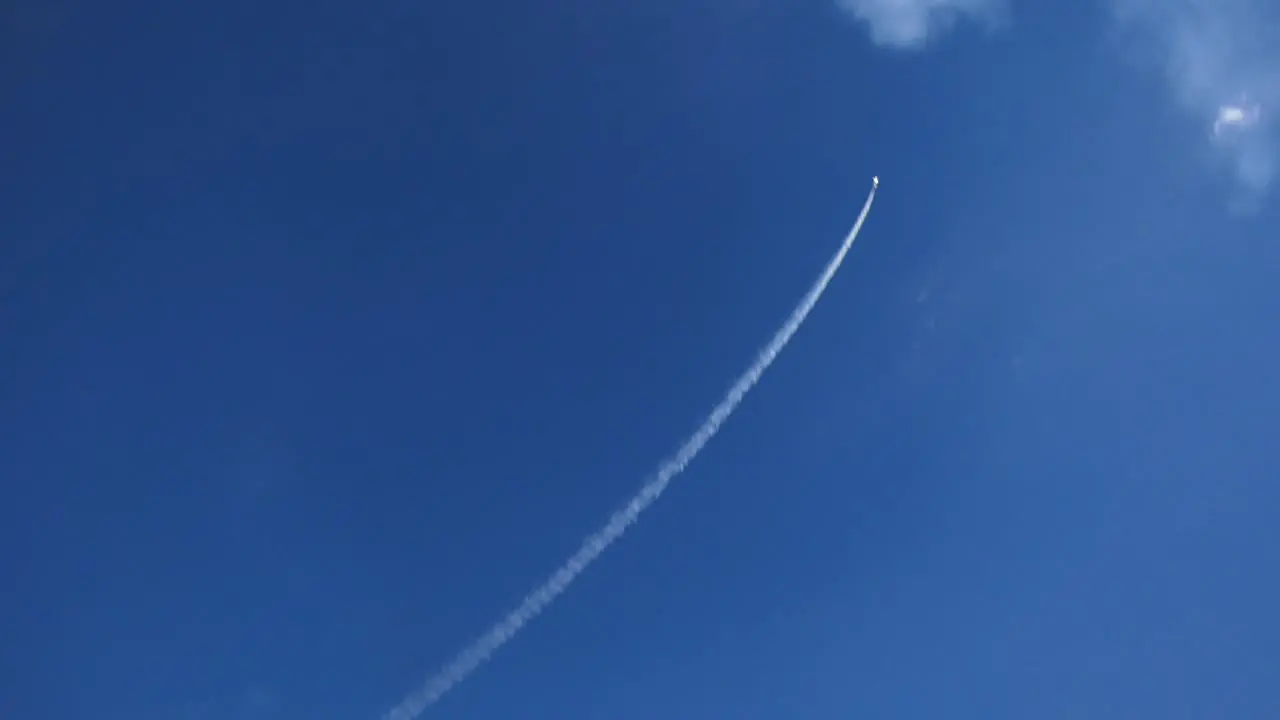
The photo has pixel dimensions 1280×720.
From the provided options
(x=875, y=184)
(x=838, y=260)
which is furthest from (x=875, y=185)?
(x=838, y=260)

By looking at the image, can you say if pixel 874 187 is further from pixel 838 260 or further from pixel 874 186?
pixel 838 260

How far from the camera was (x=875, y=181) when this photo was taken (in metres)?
50.8

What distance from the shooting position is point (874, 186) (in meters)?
50.7

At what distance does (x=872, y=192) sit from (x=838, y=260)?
5.18 m

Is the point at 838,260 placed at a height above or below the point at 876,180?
below

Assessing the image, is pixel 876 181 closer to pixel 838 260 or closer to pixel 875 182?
pixel 875 182

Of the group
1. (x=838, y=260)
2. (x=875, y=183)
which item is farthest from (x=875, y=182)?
(x=838, y=260)

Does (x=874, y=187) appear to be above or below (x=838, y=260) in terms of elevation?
above

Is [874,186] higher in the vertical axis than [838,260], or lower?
higher

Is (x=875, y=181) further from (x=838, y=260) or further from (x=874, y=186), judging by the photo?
(x=838, y=260)

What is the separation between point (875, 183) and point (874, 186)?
0.95ft

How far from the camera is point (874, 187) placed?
5066 centimetres

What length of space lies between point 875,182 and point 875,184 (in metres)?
0.17

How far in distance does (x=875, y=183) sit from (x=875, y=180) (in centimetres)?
25
